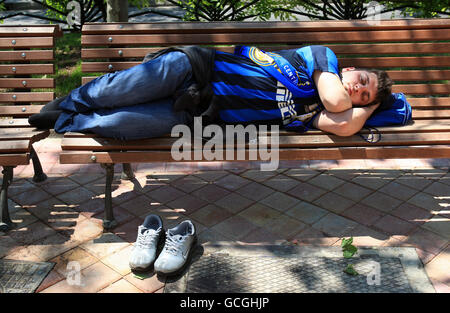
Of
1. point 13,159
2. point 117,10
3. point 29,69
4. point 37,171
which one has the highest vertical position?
point 117,10

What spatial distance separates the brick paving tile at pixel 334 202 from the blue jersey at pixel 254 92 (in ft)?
2.27

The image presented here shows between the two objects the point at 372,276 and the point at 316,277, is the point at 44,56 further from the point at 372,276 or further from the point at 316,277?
the point at 372,276

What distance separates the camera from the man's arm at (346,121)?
3.20m

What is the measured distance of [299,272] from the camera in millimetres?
2918

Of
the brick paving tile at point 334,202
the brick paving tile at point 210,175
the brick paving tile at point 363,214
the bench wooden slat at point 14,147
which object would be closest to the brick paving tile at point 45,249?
the bench wooden slat at point 14,147

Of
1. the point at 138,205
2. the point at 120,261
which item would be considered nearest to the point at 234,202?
the point at 138,205

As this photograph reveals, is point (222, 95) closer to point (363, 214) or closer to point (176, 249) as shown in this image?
point (176, 249)

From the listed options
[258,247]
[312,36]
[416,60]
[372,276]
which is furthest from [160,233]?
[416,60]

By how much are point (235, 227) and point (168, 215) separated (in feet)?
1.59

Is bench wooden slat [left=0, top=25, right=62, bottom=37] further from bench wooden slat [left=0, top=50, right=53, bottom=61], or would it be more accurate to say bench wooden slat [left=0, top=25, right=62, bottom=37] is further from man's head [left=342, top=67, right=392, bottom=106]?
man's head [left=342, top=67, right=392, bottom=106]

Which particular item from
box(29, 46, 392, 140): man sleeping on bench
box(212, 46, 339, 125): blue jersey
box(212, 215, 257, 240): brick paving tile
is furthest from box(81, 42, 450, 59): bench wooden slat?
box(212, 215, 257, 240): brick paving tile

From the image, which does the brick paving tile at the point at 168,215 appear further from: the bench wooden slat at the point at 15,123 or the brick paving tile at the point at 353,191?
the brick paving tile at the point at 353,191

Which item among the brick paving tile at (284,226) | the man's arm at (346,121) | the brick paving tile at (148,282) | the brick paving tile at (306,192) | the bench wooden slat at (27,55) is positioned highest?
the bench wooden slat at (27,55)

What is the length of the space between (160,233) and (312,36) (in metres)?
1.80
